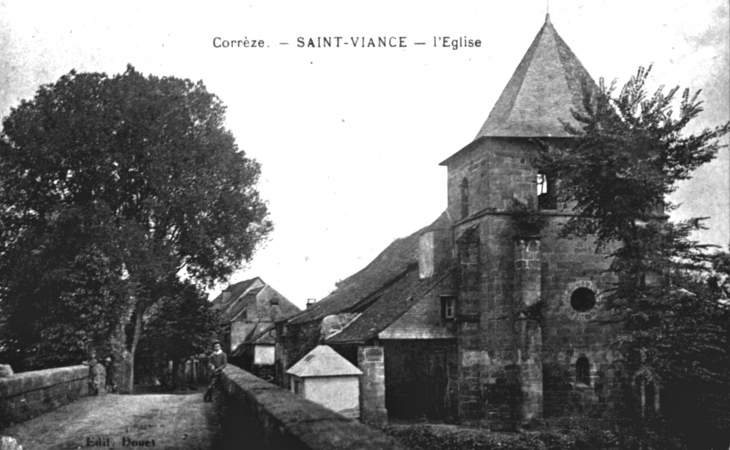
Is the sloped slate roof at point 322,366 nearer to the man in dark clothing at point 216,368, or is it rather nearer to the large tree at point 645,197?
the man in dark clothing at point 216,368

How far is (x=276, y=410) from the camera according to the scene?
6.45 metres

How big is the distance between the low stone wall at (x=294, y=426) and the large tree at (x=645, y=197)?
12.2 metres

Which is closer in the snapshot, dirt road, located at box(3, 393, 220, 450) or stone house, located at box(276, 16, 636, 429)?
dirt road, located at box(3, 393, 220, 450)

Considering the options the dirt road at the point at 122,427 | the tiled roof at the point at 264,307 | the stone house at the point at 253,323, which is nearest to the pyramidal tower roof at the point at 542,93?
the dirt road at the point at 122,427

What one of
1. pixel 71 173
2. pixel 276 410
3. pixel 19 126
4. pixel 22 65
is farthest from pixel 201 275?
pixel 276 410

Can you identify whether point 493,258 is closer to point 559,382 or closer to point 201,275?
point 559,382

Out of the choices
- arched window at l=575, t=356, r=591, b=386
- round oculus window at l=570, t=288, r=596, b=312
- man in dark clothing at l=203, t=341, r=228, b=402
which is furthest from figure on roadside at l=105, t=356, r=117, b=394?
round oculus window at l=570, t=288, r=596, b=312

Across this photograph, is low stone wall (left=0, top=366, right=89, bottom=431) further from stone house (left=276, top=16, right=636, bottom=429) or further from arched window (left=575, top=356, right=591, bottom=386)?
arched window (left=575, top=356, right=591, bottom=386)

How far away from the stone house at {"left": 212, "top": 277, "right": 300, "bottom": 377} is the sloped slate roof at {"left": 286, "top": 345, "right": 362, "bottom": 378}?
2957 cm

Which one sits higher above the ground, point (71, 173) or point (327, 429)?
point (71, 173)

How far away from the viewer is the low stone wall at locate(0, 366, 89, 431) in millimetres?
10164

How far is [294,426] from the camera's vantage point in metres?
5.36

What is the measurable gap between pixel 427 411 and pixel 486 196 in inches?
323

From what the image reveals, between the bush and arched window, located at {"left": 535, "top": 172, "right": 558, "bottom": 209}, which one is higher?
arched window, located at {"left": 535, "top": 172, "right": 558, "bottom": 209}
